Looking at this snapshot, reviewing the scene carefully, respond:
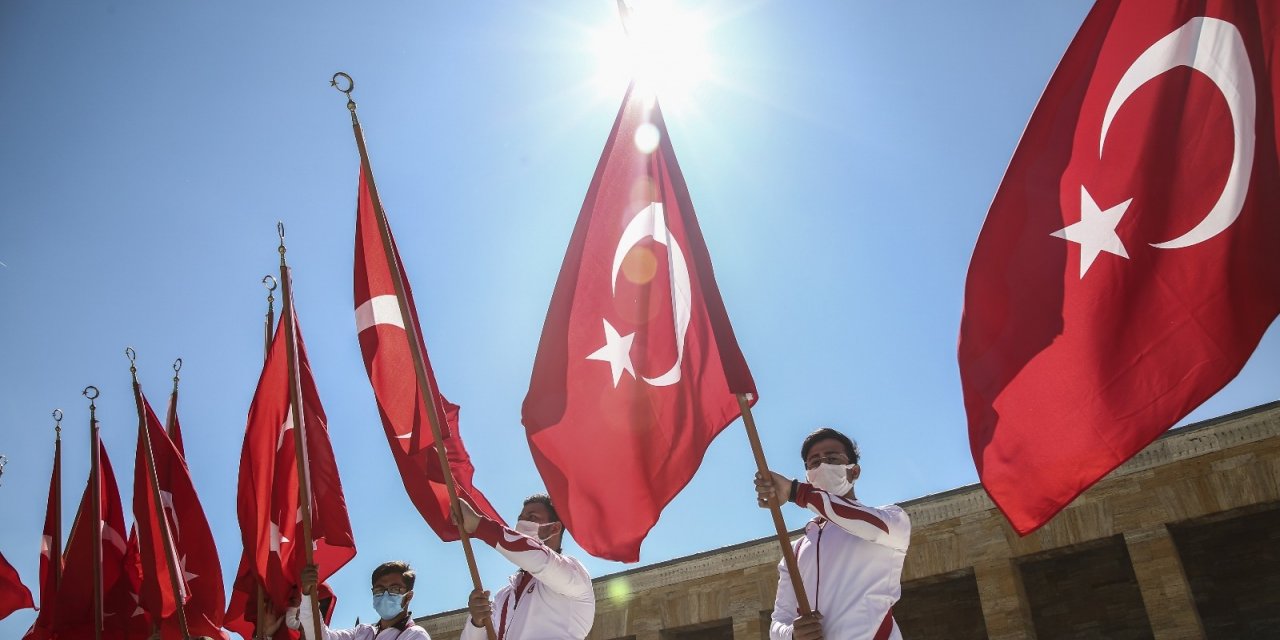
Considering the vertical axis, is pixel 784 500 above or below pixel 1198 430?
below

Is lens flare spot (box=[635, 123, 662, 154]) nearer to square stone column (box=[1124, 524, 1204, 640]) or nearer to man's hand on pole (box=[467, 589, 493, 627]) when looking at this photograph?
man's hand on pole (box=[467, 589, 493, 627])

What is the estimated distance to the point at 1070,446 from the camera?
3.95 metres

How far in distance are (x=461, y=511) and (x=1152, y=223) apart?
3.62 meters

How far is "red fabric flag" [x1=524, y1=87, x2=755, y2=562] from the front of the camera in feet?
15.9

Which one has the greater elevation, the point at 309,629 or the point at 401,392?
the point at 401,392

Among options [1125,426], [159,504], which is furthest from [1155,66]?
[159,504]

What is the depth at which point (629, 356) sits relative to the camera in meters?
5.13

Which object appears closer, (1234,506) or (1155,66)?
(1155,66)

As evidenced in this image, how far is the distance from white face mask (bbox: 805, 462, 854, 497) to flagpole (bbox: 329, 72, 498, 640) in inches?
73.6

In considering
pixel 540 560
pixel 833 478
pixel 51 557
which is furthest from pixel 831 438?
pixel 51 557

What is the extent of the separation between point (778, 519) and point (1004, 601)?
5517mm

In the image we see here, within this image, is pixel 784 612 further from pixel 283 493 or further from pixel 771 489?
pixel 283 493

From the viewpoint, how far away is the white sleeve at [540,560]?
499cm

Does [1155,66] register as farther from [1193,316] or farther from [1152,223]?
[1193,316]
